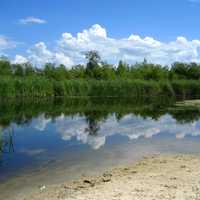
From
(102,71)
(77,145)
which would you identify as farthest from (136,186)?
(102,71)

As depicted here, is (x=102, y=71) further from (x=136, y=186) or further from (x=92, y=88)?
(x=136, y=186)

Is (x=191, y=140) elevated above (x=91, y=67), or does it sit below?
below

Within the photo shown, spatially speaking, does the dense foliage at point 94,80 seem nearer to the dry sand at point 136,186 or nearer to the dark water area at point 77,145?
the dark water area at point 77,145

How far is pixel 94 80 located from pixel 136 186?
2514 inches

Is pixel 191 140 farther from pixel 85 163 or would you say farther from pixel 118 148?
pixel 85 163

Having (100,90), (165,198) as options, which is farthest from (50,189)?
(100,90)

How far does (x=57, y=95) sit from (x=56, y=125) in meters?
40.5

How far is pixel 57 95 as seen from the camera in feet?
220

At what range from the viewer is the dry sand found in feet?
28.2

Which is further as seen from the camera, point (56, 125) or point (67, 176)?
point (56, 125)

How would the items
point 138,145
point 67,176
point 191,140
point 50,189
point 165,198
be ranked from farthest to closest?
point 191,140 → point 138,145 → point 67,176 → point 50,189 → point 165,198

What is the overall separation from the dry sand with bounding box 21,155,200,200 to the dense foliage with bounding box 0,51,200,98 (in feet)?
142

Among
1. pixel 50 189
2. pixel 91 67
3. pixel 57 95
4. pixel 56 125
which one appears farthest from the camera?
pixel 91 67

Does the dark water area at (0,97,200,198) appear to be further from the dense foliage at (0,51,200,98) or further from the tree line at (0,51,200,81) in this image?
the tree line at (0,51,200,81)
